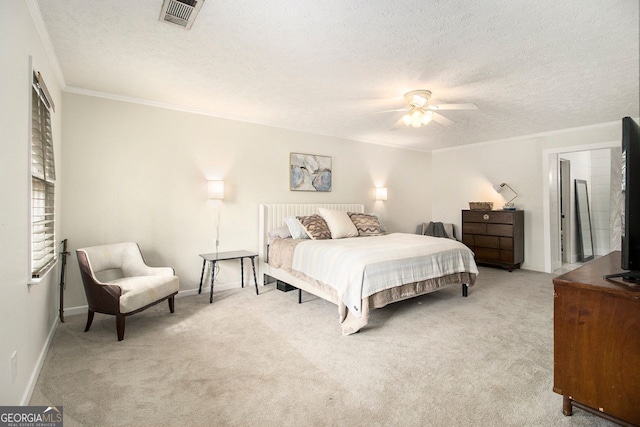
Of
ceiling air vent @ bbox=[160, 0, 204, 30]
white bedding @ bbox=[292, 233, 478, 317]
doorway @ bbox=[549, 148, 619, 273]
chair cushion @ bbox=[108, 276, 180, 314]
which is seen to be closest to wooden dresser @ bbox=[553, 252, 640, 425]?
white bedding @ bbox=[292, 233, 478, 317]

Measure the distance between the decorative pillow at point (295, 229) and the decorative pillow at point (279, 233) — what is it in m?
0.07

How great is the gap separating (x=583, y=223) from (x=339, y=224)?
18.2 ft

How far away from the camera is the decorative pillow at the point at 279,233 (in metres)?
4.27

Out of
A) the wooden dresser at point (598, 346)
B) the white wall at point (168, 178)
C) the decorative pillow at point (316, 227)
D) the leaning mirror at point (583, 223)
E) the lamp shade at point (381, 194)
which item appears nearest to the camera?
the wooden dresser at point (598, 346)

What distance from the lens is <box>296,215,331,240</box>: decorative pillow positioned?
4074 mm

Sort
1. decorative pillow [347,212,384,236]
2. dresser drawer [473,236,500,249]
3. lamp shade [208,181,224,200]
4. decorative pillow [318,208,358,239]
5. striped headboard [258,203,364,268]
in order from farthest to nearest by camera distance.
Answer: dresser drawer [473,236,500,249] → decorative pillow [347,212,384,236] → striped headboard [258,203,364,268] → decorative pillow [318,208,358,239] → lamp shade [208,181,224,200]

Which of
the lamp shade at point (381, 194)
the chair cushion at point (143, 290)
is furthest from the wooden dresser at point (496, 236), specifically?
the chair cushion at point (143, 290)

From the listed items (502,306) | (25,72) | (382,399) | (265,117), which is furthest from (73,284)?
(502,306)

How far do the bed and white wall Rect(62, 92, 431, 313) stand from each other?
785mm

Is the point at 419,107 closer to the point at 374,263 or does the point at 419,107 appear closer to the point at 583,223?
the point at 374,263

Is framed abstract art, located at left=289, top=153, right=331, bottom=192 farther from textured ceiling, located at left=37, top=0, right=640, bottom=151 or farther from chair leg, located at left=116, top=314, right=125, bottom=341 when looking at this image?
chair leg, located at left=116, top=314, right=125, bottom=341

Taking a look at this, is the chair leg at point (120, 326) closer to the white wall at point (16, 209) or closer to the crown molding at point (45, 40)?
the white wall at point (16, 209)

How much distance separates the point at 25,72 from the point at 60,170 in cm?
170

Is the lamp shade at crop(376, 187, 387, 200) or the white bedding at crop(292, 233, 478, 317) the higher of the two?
the lamp shade at crop(376, 187, 387, 200)
